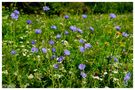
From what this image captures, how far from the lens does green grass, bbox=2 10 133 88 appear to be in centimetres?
332

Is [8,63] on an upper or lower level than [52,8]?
lower

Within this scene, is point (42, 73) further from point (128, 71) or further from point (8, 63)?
point (128, 71)

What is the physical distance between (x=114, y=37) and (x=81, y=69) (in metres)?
0.90

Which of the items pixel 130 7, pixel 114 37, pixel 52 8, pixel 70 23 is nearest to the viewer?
pixel 114 37

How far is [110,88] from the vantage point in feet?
11.0

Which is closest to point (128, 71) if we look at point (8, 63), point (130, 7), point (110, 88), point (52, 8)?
point (110, 88)

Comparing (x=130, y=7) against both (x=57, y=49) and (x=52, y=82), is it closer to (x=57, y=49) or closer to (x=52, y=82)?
(x=57, y=49)

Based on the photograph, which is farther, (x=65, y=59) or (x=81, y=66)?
(x=65, y=59)

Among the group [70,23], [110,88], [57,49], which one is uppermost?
[70,23]

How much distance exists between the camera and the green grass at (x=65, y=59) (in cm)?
332

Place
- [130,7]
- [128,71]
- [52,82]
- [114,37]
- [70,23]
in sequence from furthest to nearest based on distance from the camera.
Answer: [130,7] → [70,23] → [114,37] → [128,71] → [52,82]

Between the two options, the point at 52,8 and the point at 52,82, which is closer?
the point at 52,82

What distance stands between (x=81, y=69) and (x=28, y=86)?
463 mm

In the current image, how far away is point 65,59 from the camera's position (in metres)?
3.53
